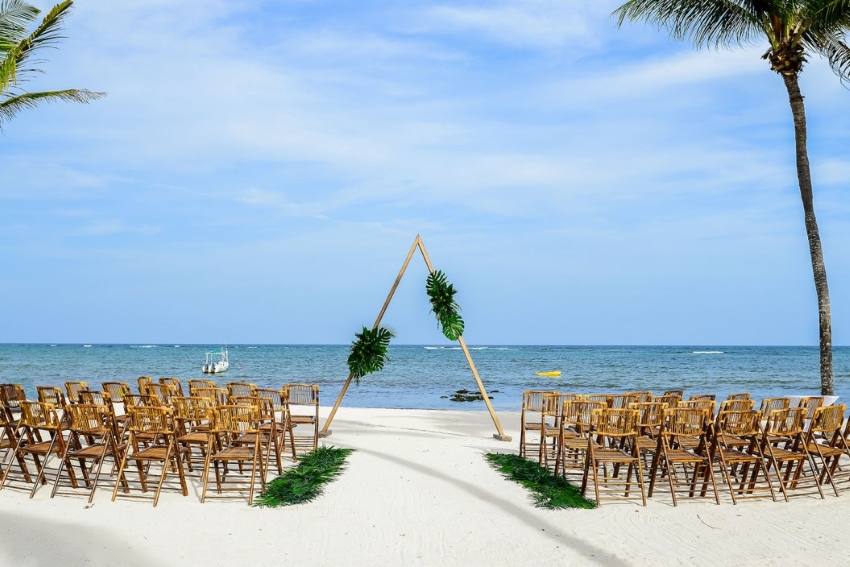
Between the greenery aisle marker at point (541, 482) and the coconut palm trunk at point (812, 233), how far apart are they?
5943 millimetres

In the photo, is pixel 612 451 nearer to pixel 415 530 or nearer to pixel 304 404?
pixel 415 530

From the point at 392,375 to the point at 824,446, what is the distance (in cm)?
3763

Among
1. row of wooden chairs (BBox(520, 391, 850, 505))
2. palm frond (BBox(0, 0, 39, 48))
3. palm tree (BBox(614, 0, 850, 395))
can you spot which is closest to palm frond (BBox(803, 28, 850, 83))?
palm tree (BBox(614, 0, 850, 395))

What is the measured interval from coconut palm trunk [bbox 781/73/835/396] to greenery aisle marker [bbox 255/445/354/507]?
8.08 metres

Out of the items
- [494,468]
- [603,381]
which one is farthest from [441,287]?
[603,381]

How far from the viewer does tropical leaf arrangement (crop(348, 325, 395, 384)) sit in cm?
1254

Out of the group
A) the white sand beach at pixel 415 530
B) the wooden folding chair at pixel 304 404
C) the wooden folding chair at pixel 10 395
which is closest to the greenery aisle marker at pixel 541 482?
the white sand beach at pixel 415 530

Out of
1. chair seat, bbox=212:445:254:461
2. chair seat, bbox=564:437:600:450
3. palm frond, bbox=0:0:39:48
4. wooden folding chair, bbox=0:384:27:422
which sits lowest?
chair seat, bbox=212:445:254:461

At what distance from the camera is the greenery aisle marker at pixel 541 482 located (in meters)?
7.39

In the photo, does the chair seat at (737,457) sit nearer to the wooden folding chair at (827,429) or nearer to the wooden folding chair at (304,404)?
the wooden folding chair at (827,429)

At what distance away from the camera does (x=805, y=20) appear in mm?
12375

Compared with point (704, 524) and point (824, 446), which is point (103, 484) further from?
point (824, 446)

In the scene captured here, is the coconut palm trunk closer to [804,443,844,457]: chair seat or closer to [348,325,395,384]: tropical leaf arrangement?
[804,443,844,457]: chair seat

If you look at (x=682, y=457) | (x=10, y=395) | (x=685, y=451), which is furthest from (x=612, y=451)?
(x=10, y=395)
